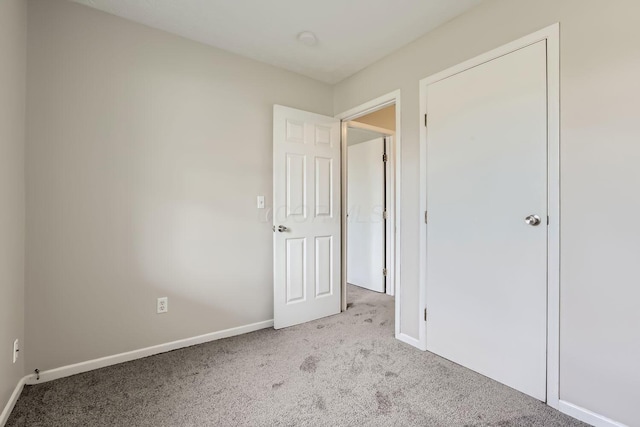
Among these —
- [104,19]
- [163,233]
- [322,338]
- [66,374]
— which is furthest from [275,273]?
[104,19]

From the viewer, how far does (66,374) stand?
1.92 meters

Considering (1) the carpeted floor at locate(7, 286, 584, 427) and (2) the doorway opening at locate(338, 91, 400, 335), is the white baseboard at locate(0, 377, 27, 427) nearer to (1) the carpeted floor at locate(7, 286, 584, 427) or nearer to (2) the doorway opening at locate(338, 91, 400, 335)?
(1) the carpeted floor at locate(7, 286, 584, 427)

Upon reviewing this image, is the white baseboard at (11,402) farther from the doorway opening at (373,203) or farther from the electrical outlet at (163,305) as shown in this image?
the doorway opening at (373,203)

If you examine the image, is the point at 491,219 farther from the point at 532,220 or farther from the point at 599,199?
the point at 599,199

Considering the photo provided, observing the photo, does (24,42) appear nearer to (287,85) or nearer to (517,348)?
(287,85)

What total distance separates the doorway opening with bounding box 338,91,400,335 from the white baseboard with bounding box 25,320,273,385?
1545 mm

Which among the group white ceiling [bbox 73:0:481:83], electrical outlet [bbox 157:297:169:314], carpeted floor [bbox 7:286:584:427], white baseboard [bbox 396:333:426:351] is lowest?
carpeted floor [bbox 7:286:584:427]

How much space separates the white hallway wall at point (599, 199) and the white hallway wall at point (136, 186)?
215 centimetres

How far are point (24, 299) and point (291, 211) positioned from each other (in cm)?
189

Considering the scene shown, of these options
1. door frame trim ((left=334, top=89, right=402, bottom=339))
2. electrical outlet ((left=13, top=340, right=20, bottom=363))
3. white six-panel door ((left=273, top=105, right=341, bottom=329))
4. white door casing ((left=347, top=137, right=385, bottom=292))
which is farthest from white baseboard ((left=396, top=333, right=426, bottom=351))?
electrical outlet ((left=13, top=340, right=20, bottom=363))

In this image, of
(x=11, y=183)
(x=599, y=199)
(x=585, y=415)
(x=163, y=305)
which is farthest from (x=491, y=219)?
(x=11, y=183)

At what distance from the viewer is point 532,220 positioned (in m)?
1.69

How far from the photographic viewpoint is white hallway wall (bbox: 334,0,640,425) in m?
1.38

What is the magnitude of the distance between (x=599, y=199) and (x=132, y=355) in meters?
3.01
